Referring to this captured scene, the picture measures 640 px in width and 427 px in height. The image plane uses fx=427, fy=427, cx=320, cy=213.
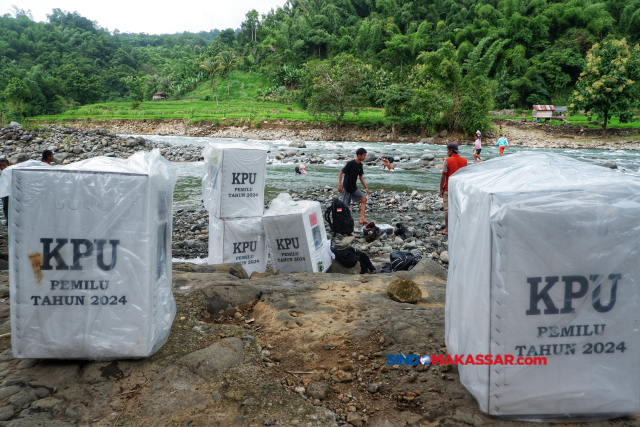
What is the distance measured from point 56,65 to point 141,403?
85.1 m

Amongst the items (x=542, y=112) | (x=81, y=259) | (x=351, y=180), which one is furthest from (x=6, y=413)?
(x=542, y=112)

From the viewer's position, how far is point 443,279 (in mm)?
4676

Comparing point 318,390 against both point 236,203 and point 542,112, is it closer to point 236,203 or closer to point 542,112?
point 236,203

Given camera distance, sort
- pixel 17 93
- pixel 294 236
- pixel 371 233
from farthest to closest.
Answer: pixel 17 93, pixel 371 233, pixel 294 236

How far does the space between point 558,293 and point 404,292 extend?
1.75 meters

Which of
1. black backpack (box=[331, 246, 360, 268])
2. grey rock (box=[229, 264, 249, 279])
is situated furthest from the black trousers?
grey rock (box=[229, 264, 249, 279])

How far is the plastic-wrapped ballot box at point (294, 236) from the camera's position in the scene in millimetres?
4812

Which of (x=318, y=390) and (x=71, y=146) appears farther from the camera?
(x=71, y=146)

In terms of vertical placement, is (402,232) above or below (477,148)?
below

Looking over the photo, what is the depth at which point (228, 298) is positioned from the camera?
10.6 ft

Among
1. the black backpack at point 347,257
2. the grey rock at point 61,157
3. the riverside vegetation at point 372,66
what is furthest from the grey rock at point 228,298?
the riverside vegetation at point 372,66

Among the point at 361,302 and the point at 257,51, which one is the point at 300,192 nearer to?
the point at 361,302

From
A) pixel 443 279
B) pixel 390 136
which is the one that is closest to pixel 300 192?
pixel 443 279

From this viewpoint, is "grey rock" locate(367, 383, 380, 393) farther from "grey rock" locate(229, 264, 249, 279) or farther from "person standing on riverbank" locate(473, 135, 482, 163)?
"person standing on riverbank" locate(473, 135, 482, 163)
